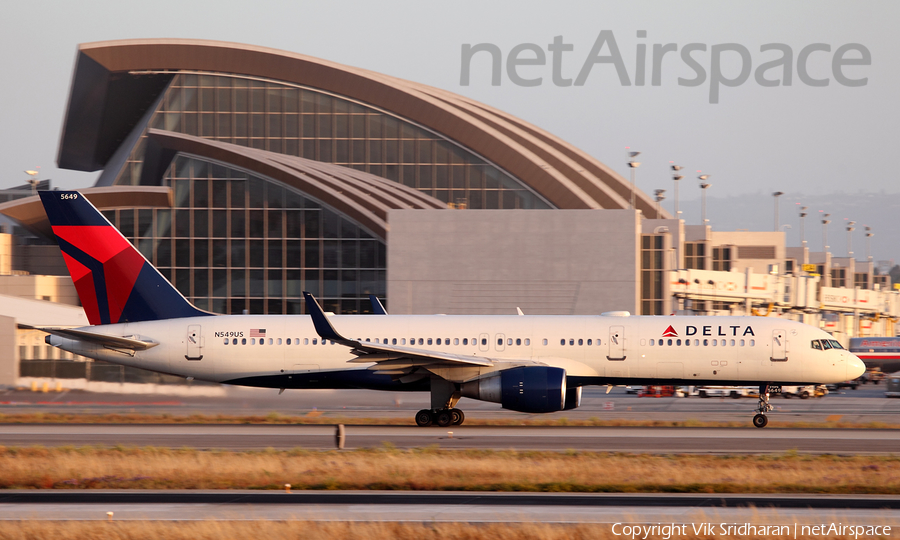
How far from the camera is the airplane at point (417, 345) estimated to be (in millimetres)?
28234

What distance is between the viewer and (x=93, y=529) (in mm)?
12383

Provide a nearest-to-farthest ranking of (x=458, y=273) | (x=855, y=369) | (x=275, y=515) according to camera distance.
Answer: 1. (x=275, y=515)
2. (x=855, y=369)
3. (x=458, y=273)

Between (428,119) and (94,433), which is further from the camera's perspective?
(428,119)

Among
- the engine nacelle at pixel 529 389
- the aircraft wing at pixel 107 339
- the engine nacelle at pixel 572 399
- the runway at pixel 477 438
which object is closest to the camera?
the runway at pixel 477 438

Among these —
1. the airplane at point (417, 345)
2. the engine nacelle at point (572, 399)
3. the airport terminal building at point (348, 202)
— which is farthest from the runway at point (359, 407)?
the airport terminal building at point (348, 202)

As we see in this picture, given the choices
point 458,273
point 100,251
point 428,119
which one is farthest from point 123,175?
point 100,251

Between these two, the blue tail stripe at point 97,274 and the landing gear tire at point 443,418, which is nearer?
the landing gear tire at point 443,418

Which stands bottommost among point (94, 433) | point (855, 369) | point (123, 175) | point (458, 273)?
point (94, 433)

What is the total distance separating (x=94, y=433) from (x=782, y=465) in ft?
64.5

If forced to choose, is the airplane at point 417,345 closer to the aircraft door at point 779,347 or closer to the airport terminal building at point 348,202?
the aircraft door at point 779,347

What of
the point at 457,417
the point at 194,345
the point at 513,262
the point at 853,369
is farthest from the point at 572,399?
the point at 513,262

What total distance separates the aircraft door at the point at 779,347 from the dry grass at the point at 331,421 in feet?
7.72

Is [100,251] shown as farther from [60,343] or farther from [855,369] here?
[855,369]

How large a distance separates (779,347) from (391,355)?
12.7 meters
